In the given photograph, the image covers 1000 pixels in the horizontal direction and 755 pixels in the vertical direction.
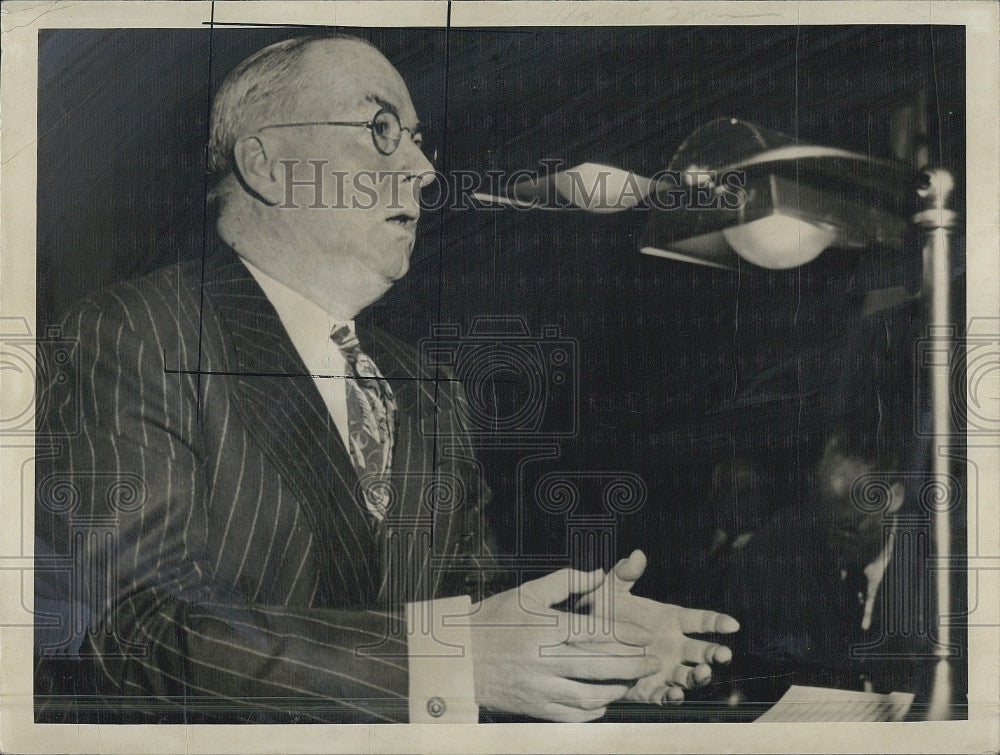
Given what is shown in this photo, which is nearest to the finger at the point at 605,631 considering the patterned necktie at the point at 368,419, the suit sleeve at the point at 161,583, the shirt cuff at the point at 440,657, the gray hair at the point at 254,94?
the shirt cuff at the point at 440,657

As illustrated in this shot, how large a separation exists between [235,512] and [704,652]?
1395 mm

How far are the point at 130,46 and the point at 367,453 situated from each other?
1.38 m

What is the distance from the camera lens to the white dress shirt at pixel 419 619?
7.82 feet

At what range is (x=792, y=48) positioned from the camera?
246cm

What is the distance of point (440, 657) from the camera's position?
2383mm

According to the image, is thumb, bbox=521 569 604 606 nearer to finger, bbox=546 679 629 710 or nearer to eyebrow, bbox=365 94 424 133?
finger, bbox=546 679 629 710

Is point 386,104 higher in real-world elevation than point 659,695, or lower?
higher

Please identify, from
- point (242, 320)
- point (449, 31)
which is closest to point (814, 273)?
point (449, 31)

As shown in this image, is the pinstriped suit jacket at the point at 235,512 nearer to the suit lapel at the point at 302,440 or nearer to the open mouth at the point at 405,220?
the suit lapel at the point at 302,440

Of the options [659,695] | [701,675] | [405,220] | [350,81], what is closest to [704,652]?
[701,675]

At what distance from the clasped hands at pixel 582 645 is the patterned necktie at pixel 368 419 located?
18.2 inches

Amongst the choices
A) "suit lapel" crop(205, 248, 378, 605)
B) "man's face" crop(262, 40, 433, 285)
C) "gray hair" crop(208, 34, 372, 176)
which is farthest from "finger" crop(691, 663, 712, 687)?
"gray hair" crop(208, 34, 372, 176)

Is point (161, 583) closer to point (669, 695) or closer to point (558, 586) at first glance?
point (558, 586)

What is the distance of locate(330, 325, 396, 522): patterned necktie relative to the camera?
2381mm
